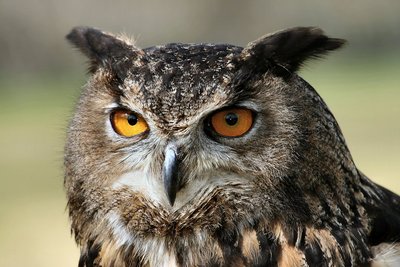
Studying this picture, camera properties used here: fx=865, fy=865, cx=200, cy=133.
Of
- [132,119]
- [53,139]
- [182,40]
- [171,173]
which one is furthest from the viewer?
[182,40]

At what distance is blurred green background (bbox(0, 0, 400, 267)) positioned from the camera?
33.1 feet

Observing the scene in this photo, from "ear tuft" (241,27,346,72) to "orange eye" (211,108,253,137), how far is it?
135mm

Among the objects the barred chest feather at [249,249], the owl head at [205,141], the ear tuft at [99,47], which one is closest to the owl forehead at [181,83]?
the owl head at [205,141]

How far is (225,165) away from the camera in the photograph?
1.99 m

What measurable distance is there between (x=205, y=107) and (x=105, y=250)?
0.49 m

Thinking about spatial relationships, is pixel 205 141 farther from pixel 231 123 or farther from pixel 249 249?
pixel 249 249

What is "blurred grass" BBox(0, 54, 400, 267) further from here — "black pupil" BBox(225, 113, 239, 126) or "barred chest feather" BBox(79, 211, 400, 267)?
"black pupil" BBox(225, 113, 239, 126)

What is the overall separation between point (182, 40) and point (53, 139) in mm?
2577

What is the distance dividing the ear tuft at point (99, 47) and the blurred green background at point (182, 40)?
6.83m

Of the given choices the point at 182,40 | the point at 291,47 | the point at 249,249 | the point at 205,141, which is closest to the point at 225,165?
the point at 205,141

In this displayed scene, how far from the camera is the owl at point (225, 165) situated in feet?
6.50

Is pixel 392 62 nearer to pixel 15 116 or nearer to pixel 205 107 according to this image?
pixel 15 116

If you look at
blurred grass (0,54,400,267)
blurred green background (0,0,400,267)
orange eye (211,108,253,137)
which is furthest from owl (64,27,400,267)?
blurred green background (0,0,400,267)

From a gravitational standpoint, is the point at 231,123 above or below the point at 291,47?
below
